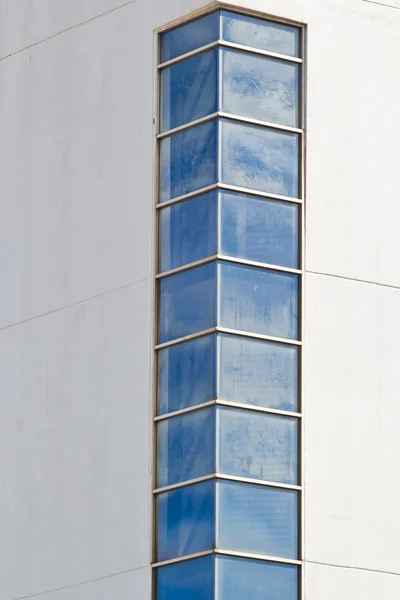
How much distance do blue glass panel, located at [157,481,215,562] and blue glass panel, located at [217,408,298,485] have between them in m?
0.59

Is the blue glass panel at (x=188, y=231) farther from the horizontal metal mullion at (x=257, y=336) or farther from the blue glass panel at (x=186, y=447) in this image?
the blue glass panel at (x=186, y=447)

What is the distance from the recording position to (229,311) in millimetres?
35219

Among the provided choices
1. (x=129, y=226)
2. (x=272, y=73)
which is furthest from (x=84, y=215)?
(x=272, y=73)

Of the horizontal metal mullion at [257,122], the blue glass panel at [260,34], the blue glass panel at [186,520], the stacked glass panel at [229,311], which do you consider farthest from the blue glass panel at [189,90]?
the blue glass panel at [186,520]

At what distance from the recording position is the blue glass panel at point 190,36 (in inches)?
1431

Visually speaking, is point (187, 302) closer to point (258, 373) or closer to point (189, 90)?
point (258, 373)

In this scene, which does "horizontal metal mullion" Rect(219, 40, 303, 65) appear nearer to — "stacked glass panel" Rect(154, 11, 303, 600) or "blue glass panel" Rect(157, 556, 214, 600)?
"stacked glass panel" Rect(154, 11, 303, 600)

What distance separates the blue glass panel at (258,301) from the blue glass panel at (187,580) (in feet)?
12.6

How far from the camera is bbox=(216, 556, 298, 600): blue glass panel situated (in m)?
34.1

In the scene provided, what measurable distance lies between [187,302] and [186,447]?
240 centimetres

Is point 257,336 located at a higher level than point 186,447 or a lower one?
higher

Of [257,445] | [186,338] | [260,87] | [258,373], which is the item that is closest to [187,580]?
[257,445]

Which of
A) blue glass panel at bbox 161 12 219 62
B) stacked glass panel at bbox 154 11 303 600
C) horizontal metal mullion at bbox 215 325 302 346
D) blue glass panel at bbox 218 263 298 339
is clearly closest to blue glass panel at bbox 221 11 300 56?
stacked glass panel at bbox 154 11 303 600

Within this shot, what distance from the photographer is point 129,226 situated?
36.8 m
